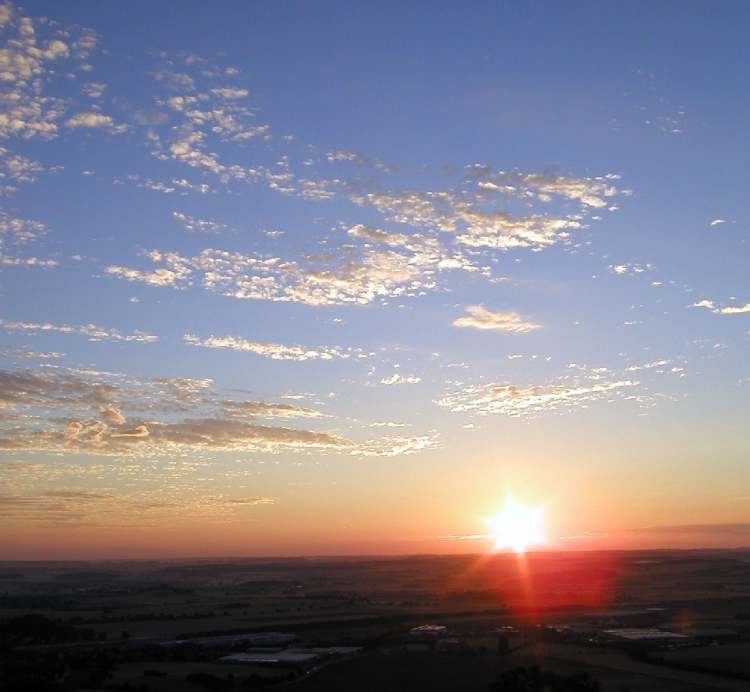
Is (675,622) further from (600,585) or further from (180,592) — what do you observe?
(180,592)

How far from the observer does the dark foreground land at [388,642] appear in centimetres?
3784

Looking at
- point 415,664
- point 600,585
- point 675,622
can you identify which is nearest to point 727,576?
point 600,585

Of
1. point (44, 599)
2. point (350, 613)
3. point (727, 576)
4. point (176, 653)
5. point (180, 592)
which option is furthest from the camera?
point (727, 576)

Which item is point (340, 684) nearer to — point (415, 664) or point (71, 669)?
point (415, 664)

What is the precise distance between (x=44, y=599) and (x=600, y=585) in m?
68.8

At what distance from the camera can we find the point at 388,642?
51.7 m

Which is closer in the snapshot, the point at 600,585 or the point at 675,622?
the point at 675,622

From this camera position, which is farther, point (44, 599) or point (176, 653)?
point (44, 599)

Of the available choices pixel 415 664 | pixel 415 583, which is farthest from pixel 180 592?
pixel 415 664

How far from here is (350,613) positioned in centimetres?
7525

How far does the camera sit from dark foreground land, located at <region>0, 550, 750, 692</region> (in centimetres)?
3784

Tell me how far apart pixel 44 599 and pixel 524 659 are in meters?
73.7

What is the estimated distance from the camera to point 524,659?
4319 centimetres

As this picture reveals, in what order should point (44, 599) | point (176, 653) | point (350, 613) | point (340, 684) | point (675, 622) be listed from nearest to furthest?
1. point (340, 684)
2. point (176, 653)
3. point (675, 622)
4. point (350, 613)
5. point (44, 599)
